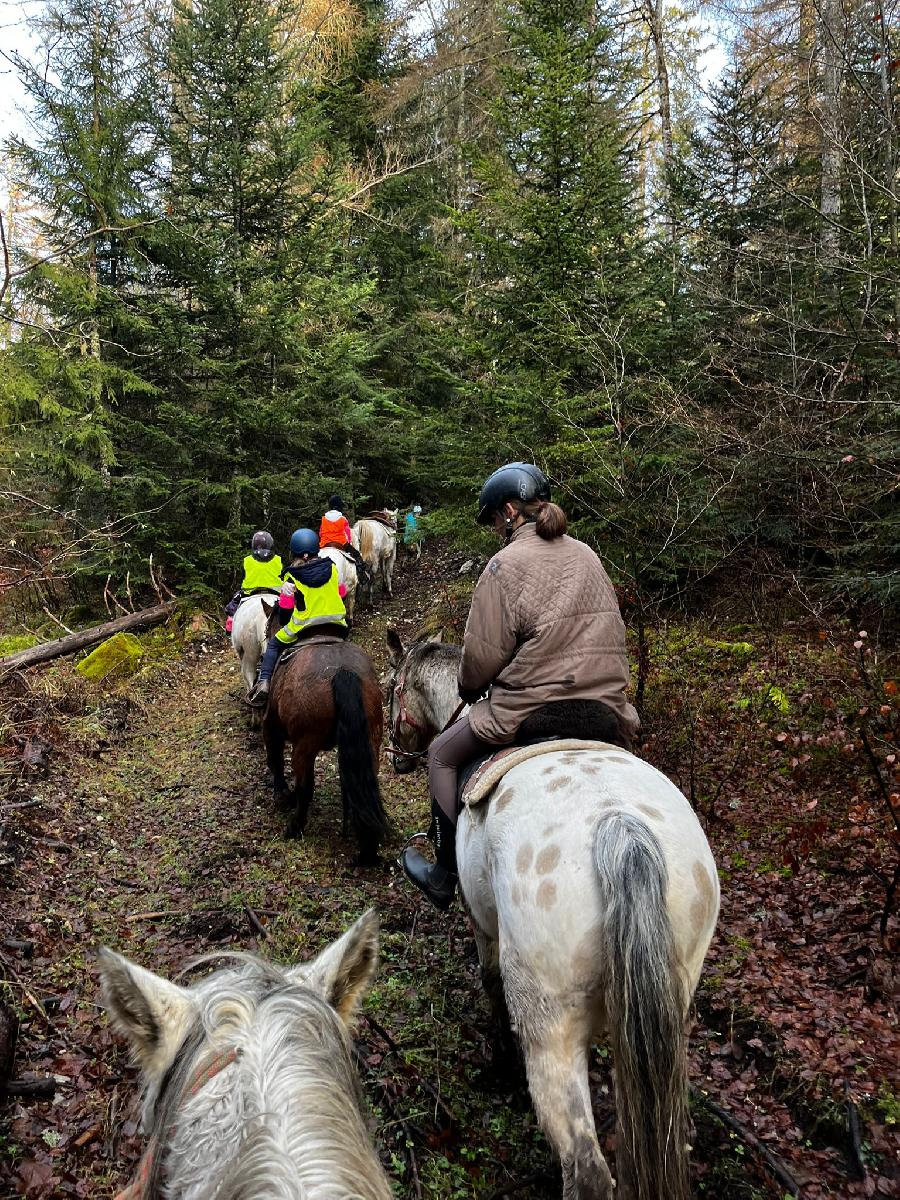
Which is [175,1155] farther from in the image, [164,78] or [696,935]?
[164,78]

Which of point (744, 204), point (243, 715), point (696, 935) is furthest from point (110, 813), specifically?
point (744, 204)

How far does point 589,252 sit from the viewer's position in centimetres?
1048

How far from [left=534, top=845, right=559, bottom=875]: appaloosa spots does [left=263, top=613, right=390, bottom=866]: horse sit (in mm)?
3330

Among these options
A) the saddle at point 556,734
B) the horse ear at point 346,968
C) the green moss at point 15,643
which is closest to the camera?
the horse ear at point 346,968

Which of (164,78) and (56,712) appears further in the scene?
(164,78)

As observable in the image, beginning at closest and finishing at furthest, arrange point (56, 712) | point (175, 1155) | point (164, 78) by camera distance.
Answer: point (175, 1155) → point (56, 712) → point (164, 78)

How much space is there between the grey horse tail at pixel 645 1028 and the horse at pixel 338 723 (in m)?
3.67

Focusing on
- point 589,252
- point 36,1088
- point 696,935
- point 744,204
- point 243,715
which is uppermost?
point 744,204

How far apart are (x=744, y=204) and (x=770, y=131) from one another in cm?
236

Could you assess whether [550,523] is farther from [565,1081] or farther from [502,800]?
[565,1081]

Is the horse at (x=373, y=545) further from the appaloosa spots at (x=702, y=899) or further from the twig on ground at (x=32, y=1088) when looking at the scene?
the appaloosa spots at (x=702, y=899)

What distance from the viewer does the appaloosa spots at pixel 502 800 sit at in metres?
3.04

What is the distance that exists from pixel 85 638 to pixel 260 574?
3661mm

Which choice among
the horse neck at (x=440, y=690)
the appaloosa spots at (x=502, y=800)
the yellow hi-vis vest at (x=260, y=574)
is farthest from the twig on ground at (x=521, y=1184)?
the yellow hi-vis vest at (x=260, y=574)
